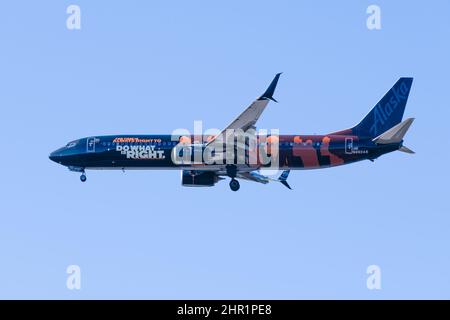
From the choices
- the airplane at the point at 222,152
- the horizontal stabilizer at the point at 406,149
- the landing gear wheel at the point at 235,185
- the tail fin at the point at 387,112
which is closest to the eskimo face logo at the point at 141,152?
the airplane at the point at 222,152

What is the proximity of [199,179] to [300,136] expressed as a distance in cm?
1173

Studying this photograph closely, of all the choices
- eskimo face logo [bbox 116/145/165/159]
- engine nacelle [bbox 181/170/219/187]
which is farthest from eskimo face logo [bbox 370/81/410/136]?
eskimo face logo [bbox 116/145/165/159]

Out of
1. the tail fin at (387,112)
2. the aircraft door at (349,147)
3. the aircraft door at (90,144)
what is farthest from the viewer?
the tail fin at (387,112)

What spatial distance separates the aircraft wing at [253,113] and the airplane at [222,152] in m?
2.34

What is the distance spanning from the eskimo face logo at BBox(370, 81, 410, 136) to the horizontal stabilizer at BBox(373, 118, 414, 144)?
17.1 feet

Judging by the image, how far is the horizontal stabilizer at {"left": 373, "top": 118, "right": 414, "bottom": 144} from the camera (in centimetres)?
10340

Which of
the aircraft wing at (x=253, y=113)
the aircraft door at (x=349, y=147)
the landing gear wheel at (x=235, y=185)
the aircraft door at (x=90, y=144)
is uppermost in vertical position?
the aircraft wing at (x=253, y=113)

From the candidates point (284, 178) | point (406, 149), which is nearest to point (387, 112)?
point (406, 149)

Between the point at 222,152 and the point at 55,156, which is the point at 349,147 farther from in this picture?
the point at 55,156

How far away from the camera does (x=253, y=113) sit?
10100cm

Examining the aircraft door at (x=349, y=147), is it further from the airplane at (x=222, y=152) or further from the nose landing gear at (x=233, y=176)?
the nose landing gear at (x=233, y=176)

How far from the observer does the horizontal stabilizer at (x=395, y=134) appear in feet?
339

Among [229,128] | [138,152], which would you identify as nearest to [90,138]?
[138,152]
